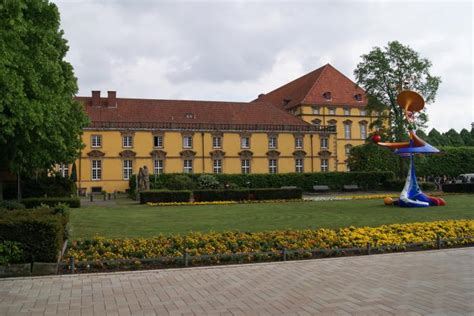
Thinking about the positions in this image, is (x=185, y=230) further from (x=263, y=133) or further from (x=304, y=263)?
(x=263, y=133)

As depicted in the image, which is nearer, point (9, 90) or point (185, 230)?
point (185, 230)

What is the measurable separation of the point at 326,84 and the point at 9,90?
60098mm

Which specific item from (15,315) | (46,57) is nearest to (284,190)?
(46,57)

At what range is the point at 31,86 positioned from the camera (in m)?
21.3

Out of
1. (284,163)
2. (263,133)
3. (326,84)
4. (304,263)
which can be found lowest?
(304,263)

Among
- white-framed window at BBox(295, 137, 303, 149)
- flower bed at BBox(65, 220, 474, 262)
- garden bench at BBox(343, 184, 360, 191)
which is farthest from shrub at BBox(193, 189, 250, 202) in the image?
white-framed window at BBox(295, 137, 303, 149)

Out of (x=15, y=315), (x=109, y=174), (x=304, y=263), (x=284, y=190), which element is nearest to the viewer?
(x=15, y=315)

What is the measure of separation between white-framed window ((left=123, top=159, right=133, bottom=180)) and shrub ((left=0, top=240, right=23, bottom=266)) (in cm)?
4607

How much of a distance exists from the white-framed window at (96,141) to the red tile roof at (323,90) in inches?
1180

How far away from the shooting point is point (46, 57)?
23000 mm

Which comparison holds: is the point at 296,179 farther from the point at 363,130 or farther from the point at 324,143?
the point at 363,130

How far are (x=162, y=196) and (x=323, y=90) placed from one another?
44.8 meters

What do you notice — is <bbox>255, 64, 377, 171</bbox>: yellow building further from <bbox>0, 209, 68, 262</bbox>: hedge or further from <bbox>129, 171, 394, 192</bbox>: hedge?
<bbox>0, 209, 68, 262</bbox>: hedge

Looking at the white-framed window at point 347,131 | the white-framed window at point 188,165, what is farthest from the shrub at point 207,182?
the white-framed window at point 347,131
